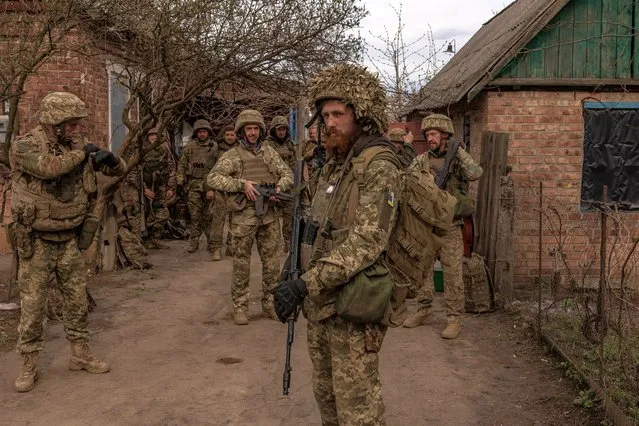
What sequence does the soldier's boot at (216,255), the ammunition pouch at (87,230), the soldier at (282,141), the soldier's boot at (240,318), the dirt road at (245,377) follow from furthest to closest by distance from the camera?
1. the soldier's boot at (216,255)
2. the soldier at (282,141)
3. the soldier's boot at (240,318)
4. the ammunition pouch at (87,230)
5. the dirt road at (245,377)

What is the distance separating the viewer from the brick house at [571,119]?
861cm

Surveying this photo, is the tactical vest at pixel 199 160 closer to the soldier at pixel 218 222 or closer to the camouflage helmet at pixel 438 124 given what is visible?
the soldier at pixel 218 222

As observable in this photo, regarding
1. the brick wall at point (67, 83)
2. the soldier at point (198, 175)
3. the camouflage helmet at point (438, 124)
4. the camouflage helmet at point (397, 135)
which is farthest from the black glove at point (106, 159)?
the soldier at point (198, 175)

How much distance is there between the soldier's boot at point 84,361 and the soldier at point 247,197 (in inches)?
69.2

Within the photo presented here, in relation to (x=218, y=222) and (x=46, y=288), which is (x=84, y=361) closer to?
(x=46, y=288)

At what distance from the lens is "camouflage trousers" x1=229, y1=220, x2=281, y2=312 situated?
6973 mm

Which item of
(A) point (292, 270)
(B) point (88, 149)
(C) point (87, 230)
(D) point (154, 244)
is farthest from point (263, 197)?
(D) point (154, 244)

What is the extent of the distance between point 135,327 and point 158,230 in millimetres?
5666

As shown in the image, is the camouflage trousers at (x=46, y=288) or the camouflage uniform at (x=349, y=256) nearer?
the camouflage uniform at (x=349, y=256)

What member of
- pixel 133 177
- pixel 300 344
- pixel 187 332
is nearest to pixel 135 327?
pixel 187 332

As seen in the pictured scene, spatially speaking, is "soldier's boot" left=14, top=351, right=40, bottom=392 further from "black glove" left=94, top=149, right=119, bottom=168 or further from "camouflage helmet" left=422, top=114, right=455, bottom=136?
"camouflage helmet" left=422, top=114, right=455, bottom=136

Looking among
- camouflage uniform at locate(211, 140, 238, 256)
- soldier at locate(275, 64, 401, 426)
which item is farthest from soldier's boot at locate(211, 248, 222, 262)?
soldier at locate(275, 64, 401, 426)

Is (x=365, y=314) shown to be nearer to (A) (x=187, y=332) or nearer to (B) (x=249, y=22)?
(A) (x=187, y=332)

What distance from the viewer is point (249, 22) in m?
8.59
